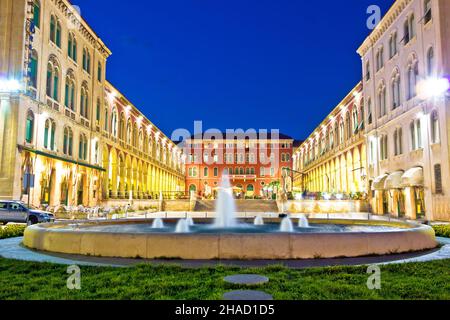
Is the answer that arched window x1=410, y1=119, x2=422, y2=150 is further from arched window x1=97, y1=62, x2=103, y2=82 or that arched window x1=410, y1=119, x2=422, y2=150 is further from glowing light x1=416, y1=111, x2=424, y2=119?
arched window x1=97, y1=62, x2=103, y2=82

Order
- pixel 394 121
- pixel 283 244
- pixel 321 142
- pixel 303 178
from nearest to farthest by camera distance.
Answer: pixel 283 244 < pixel 394 121 < pixel 321 142 < pixel 303 178

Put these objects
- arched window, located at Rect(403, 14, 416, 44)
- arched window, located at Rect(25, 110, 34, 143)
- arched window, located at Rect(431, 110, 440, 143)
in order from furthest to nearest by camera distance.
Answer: arched window, located at Rect(403, 14, 416, 44), arched window, located at Rect(25, 110, 34, 143), arched window, located at Rect(431, 110, 440, 143)

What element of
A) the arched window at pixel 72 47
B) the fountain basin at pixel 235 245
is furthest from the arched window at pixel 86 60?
the fountain basin at pixel 235 245

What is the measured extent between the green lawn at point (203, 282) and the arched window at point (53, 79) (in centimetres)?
2598

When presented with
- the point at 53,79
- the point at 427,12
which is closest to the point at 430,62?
the point at 427,12

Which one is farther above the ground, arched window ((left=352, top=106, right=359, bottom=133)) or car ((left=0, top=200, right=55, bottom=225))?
arched window ((left=352, top=106, right=359, bottom=133))

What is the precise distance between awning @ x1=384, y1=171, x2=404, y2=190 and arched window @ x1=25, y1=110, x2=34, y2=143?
27.2 metres

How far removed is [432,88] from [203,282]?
2426 centimetres

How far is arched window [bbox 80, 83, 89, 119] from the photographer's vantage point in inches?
1481

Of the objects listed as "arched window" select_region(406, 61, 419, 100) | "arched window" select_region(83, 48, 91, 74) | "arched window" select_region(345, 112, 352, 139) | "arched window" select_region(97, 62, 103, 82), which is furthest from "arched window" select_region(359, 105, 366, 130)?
"arched window" select_region(83, 48, 91, 74)

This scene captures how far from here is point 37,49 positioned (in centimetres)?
2866
